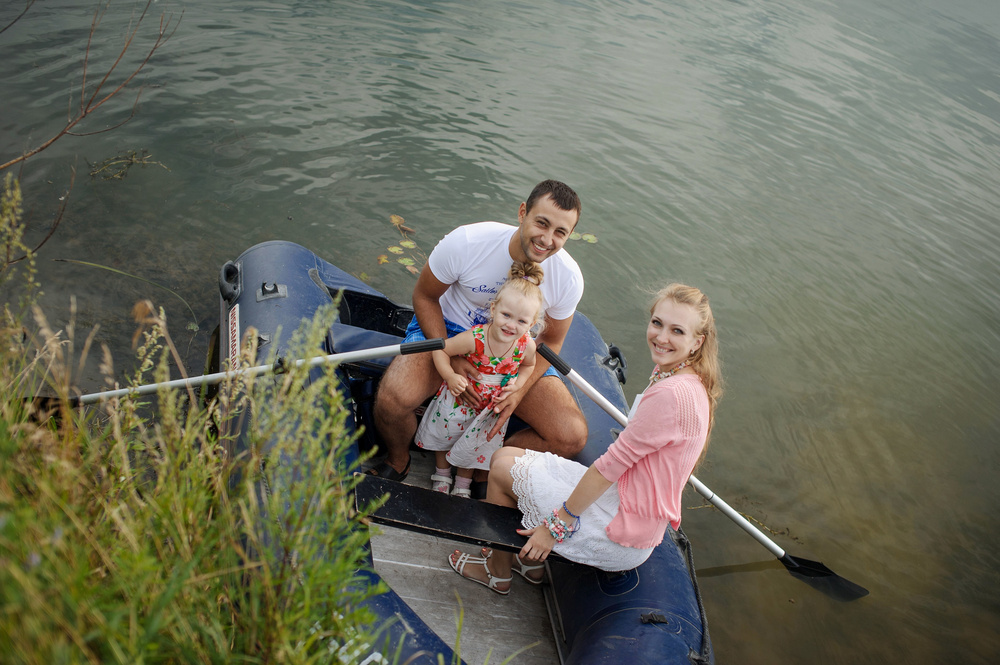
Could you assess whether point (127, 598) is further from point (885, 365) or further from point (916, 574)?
point (885, 365)

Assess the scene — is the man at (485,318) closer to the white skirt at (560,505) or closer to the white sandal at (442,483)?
the white sandal at (442,483)

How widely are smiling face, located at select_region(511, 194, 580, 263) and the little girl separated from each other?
0.07 m

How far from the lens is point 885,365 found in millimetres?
6113

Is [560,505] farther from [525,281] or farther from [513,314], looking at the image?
[525,281]

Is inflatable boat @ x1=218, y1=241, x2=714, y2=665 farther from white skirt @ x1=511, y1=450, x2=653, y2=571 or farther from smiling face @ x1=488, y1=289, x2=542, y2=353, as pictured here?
smiling face @ x1=488, y1=289, x2=542, y2=353

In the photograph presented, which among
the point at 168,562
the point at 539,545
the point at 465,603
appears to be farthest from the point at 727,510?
the point at 168,562

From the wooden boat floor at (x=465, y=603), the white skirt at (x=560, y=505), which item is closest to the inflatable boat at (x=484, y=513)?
the wooden boat floor at (x=465, y=603)

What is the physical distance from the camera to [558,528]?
247cm

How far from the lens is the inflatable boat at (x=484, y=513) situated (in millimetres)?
2357

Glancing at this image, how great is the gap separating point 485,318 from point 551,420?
1.87 feet

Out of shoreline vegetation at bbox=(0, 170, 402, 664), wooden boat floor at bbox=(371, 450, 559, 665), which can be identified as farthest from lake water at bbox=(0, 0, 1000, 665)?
shoreline vegetation at bbox=(0, 170, 402, 664)

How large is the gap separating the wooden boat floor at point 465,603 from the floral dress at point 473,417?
0.41 m

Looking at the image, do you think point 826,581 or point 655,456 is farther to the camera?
point 826,581

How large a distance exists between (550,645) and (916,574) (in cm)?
280
